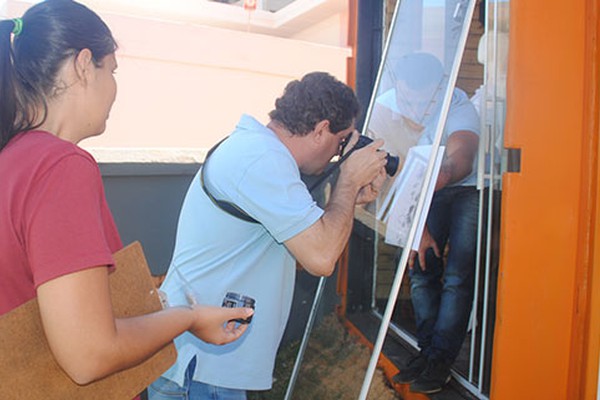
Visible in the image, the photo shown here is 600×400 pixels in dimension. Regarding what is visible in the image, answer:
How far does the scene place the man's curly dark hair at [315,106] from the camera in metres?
1.86

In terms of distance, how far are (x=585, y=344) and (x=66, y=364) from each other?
1.69 m

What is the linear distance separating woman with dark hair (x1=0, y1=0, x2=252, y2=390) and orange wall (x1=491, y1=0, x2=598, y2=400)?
4.16ft

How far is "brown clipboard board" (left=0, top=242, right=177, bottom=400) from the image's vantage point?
92 cm

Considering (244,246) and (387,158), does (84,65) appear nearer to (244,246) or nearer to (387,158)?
(244,246)

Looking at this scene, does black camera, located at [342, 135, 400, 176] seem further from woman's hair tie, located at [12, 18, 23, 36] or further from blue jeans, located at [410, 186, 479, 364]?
woman's hair tie, located at [12, 18, 23, 36]

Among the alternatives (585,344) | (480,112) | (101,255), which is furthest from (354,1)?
(101,255)

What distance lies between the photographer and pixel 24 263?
0.91 m

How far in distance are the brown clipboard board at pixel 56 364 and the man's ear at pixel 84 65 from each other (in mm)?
338

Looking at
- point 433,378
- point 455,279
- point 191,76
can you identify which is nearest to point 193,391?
point 433,378

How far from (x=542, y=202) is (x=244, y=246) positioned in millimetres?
1039

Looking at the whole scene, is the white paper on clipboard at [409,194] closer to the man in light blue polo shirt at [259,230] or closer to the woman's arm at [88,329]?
the man in light blue polo shirt at [259,230]

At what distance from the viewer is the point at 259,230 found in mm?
1694

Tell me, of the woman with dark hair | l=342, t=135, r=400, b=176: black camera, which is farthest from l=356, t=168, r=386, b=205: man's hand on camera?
the woman with dark hair

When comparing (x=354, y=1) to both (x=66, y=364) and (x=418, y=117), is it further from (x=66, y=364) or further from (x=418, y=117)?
(x=66, y=364)
